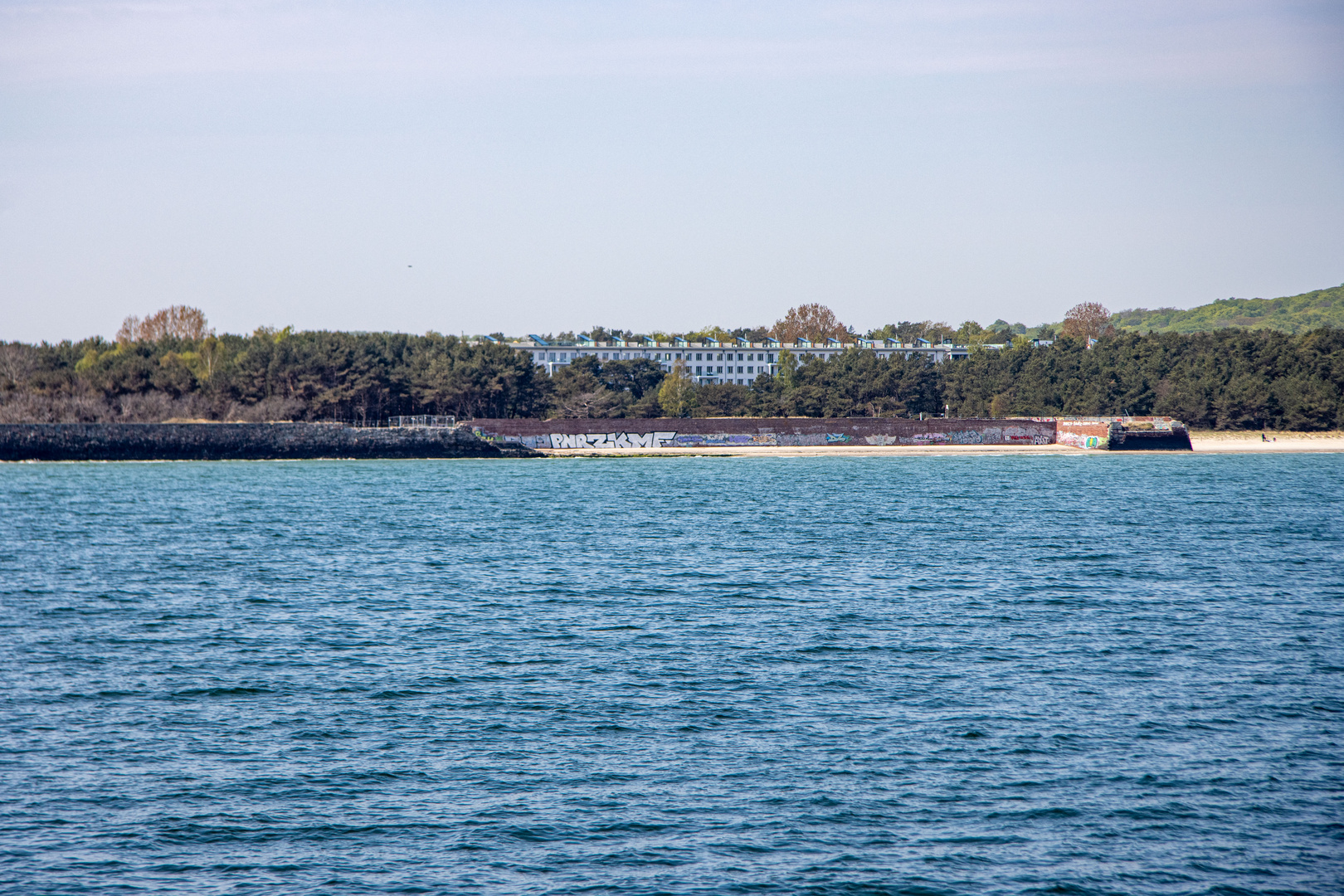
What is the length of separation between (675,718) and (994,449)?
102570mm

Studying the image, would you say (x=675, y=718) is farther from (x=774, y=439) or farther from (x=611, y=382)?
(x=611, y=382)

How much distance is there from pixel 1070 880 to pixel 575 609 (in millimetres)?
17415

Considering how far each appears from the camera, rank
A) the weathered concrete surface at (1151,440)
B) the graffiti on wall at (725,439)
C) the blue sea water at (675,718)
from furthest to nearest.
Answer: the weathered concrete surface at (1151,440) < the graffiti on wall at (725,439) < the blue sea water at (675,718)

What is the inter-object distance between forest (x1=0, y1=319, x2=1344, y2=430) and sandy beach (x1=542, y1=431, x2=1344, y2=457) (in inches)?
67.6

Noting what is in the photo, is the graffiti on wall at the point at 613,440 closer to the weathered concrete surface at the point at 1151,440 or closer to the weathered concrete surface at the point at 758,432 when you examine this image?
the weathered concrete surface at the point at 758,432

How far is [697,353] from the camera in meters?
177

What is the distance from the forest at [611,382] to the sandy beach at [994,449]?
1.72m

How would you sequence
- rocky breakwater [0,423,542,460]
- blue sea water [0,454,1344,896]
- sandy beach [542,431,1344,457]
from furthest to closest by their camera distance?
sandy beach [542,431,1344,457], rocky breakwater [0,423,542,460], blue sea water [0,454,1344,896]

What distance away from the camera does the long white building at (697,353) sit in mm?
174000

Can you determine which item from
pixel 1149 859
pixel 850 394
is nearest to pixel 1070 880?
pixel 1149 859

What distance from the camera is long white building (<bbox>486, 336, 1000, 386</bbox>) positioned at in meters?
174

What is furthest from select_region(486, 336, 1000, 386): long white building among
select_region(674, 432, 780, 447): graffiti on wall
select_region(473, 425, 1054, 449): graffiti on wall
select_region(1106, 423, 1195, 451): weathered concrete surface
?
select_region(1106, 423, 1195, 451): weathered concrete surface

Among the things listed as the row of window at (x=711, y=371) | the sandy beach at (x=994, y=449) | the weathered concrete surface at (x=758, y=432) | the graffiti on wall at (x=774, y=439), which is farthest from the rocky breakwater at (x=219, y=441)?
the row of window at (x=711, y=371)

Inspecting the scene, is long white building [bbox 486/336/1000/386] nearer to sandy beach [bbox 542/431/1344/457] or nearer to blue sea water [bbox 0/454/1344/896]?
sandy beach [bbox 542/431/1344/457]
